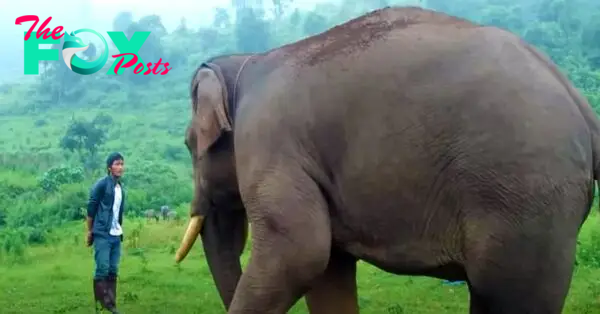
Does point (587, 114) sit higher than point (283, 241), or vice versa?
point (587, 114)

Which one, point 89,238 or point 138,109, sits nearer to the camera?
point 89,238

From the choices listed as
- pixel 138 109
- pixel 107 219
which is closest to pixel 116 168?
pixel 107 219

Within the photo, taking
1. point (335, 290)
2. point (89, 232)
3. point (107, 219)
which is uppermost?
point (335, 290)

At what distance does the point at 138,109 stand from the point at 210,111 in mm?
37345

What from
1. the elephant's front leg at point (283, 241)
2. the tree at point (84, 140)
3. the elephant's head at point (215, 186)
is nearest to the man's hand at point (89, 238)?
the elephant's head at point (215, 186)

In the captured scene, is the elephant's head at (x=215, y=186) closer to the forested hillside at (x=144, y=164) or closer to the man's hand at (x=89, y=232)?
the man's hand at (x=89, y=232)

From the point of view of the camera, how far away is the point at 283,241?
347 centimetres

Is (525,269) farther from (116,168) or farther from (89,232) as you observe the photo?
(89,232)

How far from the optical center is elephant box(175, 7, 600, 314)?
126 inches

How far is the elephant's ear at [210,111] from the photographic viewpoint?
3.95m

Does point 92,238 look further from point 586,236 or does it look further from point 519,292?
point 586,236

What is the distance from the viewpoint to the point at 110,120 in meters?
34.3

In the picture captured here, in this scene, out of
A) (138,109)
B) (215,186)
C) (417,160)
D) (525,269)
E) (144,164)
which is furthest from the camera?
(138,109)

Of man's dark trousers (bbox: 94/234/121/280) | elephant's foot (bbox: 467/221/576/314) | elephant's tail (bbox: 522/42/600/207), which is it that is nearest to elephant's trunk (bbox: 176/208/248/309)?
elephant's foot (bbox: 467/221/576/314)
